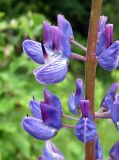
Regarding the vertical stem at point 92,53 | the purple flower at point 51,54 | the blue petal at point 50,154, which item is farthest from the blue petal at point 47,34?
the blue petal at point 50,154

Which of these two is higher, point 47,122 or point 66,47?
point 66,47

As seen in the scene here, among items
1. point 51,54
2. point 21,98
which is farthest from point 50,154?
point 21,98

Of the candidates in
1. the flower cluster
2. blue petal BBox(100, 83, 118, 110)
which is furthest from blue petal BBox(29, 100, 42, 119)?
blue petal BBox(100, 83, 118, 110)

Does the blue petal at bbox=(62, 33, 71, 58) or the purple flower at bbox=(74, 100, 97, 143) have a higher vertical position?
the blue petal at bbox=(62, 33, 71, 58)

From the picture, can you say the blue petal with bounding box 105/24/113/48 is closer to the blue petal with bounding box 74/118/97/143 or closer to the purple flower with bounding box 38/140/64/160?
the blue petal with bounding box 74/118/97/143

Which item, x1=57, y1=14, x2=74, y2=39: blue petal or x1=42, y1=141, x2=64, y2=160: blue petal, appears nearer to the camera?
x1=57, y1=14, x2=74, y2=39: blue petal

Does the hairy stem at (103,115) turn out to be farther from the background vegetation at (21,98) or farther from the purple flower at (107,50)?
the background vegetation at (21,98)

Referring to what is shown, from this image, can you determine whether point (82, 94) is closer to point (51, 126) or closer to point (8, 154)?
point (51, 126)

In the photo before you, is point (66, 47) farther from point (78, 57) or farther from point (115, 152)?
point (115, 152)
